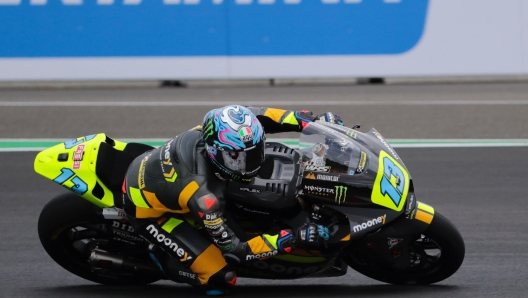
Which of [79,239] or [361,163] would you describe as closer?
[361,163]

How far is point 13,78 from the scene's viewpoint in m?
12.1

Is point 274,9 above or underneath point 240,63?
above

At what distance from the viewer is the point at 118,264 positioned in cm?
458

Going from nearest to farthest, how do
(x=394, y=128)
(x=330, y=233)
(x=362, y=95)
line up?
(x=330, y=233) → (x=394, y=128) → (x=362, y=95)

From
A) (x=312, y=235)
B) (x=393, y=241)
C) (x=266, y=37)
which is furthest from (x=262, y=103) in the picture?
(x=312, y=235)

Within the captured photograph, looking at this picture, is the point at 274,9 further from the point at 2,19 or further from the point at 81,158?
the point at 81,158

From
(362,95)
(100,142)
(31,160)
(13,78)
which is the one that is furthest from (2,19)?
(100,142)

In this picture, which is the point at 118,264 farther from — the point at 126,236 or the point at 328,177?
the point at 328,177

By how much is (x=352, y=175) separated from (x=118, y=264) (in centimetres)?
142

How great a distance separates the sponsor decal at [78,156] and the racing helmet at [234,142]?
81 centimetres

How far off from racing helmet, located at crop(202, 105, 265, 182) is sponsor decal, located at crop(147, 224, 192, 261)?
52 cm

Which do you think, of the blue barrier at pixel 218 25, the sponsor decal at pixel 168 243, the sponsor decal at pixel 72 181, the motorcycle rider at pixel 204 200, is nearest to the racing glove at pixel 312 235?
the motorcycle rider at pixel 204 200

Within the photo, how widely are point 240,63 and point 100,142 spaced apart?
24.9 feet

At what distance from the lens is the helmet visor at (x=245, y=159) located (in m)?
4.00
